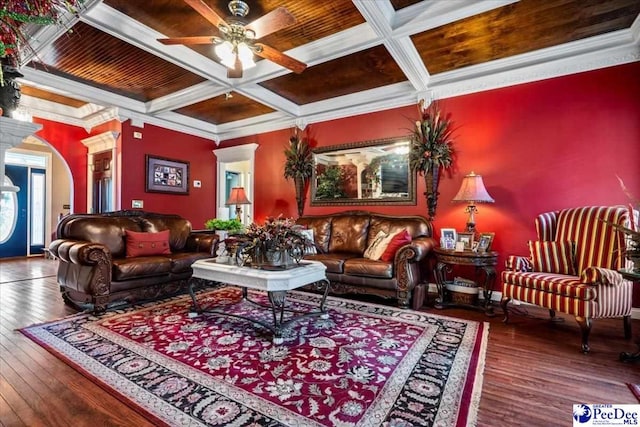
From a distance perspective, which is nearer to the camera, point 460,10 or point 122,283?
point 460,10

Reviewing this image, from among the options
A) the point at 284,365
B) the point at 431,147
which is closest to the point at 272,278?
the point at 284,365

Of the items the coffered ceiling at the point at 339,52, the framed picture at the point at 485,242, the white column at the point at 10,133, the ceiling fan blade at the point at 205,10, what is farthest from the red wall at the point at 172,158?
the framed picture at the point at 485,242

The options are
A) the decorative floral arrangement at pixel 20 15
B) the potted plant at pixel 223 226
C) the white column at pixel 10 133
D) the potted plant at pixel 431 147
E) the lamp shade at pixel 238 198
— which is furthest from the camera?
the lamp shade at pixel 238 198

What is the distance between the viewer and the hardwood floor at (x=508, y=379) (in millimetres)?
1579

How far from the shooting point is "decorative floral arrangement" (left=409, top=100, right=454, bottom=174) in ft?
13.2

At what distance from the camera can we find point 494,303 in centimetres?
365

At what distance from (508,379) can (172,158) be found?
234 inches

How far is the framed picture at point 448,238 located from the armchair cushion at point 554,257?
811mm

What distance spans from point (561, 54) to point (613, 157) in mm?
1233

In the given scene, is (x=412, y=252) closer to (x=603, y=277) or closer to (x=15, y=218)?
(x=603, y=277)

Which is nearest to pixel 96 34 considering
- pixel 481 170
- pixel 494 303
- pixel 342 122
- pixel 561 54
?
pixel 342 122

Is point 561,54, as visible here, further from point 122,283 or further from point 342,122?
point 122,283

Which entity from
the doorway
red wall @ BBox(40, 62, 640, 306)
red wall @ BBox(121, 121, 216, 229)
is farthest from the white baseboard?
the doorway

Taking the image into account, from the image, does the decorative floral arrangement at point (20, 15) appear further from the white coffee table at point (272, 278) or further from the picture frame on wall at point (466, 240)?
the picture frame on wall at point (466, 240)
